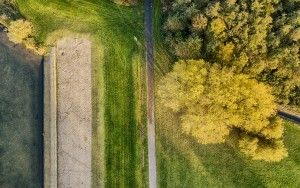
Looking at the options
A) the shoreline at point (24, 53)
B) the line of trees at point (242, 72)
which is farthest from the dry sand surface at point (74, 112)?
the line of trees at point (242, 72)

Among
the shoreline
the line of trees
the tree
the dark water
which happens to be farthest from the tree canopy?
the dark water

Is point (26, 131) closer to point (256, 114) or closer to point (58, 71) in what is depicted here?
point (58, 71)

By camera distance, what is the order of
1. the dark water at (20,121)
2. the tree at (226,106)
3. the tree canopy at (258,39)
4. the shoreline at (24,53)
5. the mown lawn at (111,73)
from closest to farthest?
the tree canopy at (258,39), the tree at (226,106), the mown lawn at (111,73), the dark water at (20,121), the shoreline at (24,53)

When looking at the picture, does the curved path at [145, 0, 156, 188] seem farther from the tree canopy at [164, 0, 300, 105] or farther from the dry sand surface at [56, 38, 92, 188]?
the tree canopy at [164, 0, 300, 105]

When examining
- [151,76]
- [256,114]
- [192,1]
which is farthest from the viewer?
[151,76]

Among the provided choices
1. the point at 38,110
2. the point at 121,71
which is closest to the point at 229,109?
the point at 121,71

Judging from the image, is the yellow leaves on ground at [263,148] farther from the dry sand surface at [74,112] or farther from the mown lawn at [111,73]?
the dry sand surface at [74,112]
